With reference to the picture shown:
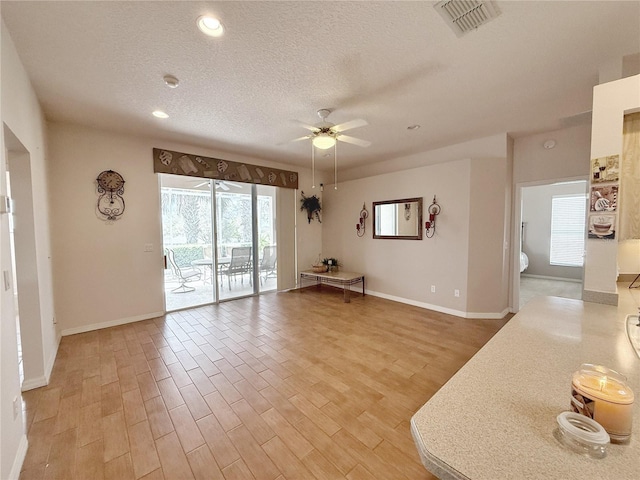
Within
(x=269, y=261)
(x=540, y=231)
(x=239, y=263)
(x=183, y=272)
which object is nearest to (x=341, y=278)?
(x=269, y=261)

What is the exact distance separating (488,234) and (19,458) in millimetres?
5127

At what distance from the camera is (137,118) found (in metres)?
3.15

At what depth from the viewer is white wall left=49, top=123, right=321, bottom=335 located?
3.32m

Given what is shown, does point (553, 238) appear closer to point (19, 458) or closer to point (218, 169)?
point (218, 169)

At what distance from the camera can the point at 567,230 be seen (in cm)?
621

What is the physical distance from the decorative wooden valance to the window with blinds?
256 inches

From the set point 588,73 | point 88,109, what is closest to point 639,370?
point 588,73

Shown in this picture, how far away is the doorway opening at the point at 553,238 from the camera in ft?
19.8

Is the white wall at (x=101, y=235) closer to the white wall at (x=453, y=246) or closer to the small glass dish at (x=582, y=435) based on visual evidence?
the white wall at (x=453, y=246)

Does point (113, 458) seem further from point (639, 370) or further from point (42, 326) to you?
point (639, 370)

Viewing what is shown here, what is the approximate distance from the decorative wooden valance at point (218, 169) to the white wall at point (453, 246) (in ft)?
6.14

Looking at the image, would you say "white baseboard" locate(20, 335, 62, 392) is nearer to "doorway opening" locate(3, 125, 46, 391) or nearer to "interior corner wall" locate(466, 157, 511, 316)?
"doorway opening" locate(3, 125, 46, 391)

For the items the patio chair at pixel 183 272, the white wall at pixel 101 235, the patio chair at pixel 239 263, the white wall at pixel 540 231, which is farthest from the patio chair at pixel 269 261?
the white wall at pixel 540 231

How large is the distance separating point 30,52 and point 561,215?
9313 millimetres
